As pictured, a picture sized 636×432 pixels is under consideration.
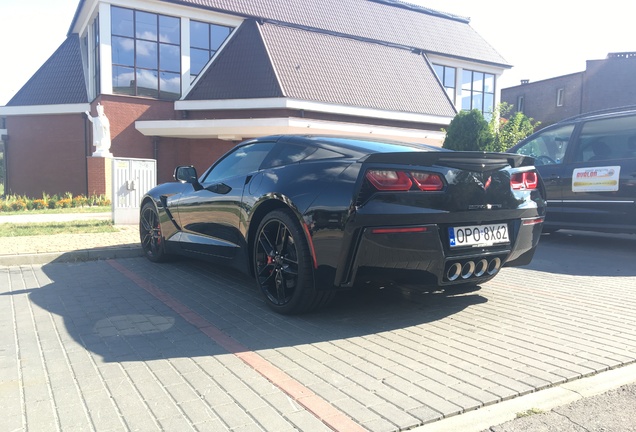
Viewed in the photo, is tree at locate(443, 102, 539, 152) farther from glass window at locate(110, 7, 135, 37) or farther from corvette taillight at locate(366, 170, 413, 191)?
glass window at locate(110, 7, 135, 37)

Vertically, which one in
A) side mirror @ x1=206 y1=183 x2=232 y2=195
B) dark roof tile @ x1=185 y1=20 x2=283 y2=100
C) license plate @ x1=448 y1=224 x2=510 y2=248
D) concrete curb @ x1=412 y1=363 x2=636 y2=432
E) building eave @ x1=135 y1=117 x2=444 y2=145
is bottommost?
concrete curb @ x1=412 y1=363 x2=636 y2=432

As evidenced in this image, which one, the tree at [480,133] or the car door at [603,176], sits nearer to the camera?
the car door at [603,176]

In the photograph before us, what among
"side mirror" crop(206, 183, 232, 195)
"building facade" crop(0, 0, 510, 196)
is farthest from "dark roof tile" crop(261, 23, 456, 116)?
"side mirror" crop(206, 183, 232, 195)

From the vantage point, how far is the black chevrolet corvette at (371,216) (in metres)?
3.50

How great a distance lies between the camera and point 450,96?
3084 centimetres

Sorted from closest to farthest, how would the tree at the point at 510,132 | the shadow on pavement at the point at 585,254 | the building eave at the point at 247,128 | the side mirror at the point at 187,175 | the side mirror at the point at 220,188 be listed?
the side mirror at the point at 220,188 < the side mirror at the point at 187,175 < the shadow on pavement at the point at 585,254 < the tree at the point at 510,132 < the building eave at the point at 247,128

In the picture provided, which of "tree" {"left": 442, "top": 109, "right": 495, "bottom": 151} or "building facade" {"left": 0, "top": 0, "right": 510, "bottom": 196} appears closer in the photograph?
"tree" {"left": 442, "top": 109, "right": 495, "bottom": 151}

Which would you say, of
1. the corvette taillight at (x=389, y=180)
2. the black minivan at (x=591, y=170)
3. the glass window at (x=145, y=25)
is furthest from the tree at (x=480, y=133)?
the glass window at (x=145, y=25)

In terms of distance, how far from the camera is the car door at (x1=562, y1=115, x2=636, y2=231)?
6.79 meters

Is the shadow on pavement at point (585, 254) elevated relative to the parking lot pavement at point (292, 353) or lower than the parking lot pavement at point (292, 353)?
elevated

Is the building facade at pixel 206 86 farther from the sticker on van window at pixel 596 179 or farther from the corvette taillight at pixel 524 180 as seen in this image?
the corvette taillight at pixel 524 180

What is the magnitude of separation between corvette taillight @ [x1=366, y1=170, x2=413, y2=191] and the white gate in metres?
8.62

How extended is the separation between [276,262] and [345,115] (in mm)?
20217

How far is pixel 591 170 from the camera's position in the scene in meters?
7.17
